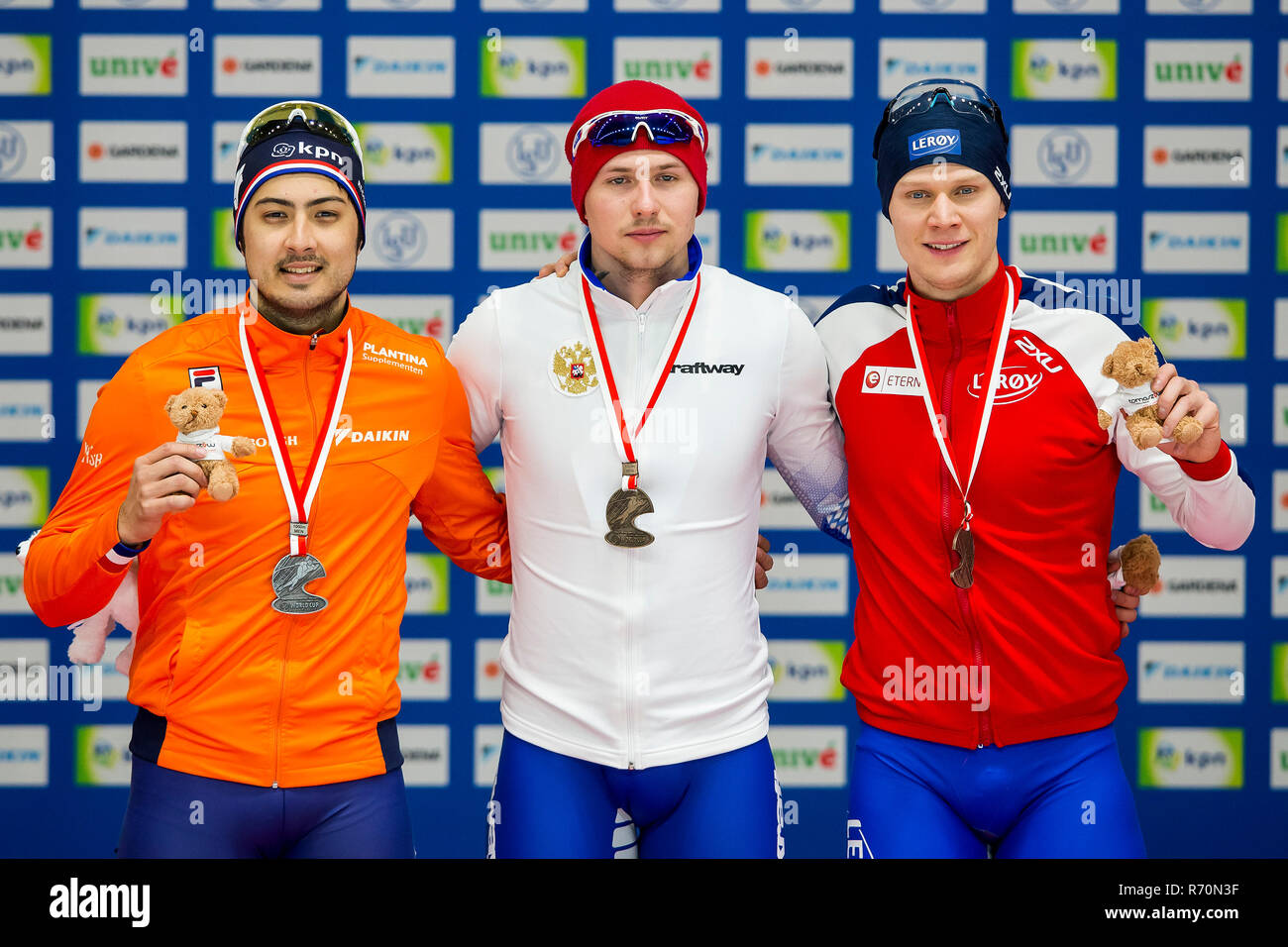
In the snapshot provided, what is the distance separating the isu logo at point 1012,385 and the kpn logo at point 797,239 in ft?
6.11

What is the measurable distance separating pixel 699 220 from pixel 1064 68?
4.69 ft

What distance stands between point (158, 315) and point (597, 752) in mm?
2767

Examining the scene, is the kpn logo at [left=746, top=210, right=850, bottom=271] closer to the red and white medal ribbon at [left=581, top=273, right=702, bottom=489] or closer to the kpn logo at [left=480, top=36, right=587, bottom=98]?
the kpn logo at [left=480, top=36, right=587, bottom=98]

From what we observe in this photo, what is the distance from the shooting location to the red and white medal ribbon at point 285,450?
1.94 m

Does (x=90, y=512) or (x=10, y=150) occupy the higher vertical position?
(x=10, y=150)

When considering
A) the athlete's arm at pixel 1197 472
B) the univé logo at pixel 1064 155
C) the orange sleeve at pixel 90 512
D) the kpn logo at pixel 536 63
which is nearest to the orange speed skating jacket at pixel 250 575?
the orange sleeve at pixel 90 512

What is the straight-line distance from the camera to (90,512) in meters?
1.95

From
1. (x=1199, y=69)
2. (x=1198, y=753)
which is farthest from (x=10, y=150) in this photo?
(x=1198, y=753)

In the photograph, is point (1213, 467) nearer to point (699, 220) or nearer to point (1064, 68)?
point (699, 220)

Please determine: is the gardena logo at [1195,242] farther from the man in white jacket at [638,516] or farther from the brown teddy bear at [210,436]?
the brown teddy bear at [210,436]

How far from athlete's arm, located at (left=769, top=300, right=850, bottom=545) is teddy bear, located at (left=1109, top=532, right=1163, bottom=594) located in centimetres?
58

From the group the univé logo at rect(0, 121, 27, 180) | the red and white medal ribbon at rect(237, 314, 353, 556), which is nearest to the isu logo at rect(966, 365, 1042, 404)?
the red and white medal ribbon at rect(237, 314, 353, 556)

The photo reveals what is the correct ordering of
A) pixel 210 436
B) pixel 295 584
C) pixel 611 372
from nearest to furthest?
pixel 210 436 → pixel 295 584 → pixel 611 372
